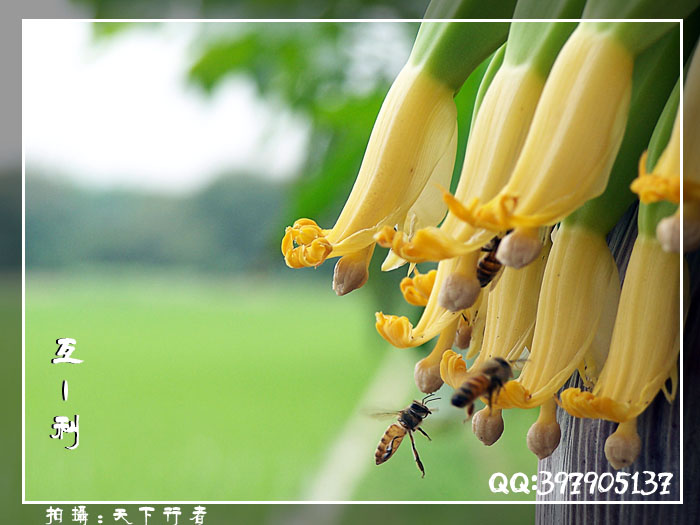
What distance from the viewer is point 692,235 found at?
9.9 inches

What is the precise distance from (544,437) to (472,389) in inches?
1.4

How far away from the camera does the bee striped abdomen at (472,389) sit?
0.31m

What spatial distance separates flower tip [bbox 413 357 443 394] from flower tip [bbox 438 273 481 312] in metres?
0.06

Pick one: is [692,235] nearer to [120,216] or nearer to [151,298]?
[120,216]

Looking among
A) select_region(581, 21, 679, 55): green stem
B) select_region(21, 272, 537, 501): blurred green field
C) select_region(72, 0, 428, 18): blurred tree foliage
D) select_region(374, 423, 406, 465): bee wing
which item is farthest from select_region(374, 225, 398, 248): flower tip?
select_region(21, 272, 537, 501): blurred green field

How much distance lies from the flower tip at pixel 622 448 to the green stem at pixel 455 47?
6.1 inches

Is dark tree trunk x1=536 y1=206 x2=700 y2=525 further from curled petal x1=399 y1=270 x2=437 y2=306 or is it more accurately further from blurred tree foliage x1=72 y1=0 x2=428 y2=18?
blurred tree foliage x1=72 y1=0 x2=428 y2=18

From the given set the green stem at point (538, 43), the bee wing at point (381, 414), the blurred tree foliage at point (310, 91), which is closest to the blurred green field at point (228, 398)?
the blurred tree foliage at point (310, 91)

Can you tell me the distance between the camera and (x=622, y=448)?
30 cm

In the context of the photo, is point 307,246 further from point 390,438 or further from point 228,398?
point 228,398

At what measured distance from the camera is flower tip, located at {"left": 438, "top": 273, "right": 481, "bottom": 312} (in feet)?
0.95

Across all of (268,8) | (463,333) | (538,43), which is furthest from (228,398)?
(538,43)

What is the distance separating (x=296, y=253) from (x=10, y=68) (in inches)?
11.7

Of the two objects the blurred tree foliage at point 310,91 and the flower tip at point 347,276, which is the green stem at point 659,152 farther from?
the blurred tree foliage at point 310,91
